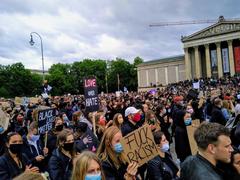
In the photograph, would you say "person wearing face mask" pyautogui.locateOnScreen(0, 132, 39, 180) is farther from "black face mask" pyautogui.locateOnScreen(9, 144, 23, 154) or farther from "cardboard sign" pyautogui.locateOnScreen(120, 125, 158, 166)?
"cardboard sign" pyautogui.locateOnScreen(120, 125, 158, 166)

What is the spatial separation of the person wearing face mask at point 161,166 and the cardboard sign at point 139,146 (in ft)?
0.56

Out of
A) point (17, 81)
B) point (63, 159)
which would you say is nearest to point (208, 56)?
point (17, 81)

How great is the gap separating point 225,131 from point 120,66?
4299 inches

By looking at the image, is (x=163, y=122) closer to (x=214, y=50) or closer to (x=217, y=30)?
(x=217, y=30)

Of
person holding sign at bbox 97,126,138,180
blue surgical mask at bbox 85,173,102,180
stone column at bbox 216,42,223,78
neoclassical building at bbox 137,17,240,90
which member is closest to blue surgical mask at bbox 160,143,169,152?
person holding sign at bbox 97,126,138,180

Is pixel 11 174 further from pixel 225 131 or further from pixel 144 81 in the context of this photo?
pixel 144 81

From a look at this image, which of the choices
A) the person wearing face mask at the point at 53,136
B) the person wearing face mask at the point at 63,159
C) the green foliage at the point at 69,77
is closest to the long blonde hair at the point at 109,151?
the person wearing face mask at the point at 63,159

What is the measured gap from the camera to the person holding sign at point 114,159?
418cm

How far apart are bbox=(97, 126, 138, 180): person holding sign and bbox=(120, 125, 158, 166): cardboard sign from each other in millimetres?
94

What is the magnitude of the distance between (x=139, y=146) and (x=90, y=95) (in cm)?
549

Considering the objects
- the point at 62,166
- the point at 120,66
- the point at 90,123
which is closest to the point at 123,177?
the point at 62,166

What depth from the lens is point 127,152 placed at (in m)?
4.49

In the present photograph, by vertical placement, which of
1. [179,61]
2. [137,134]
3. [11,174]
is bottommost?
[11,174]

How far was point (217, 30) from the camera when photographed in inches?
2805
